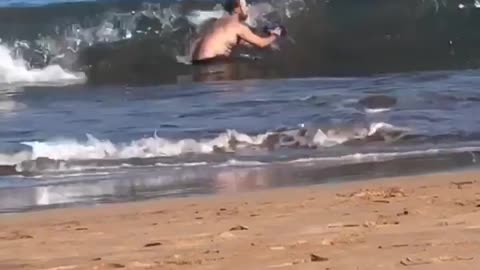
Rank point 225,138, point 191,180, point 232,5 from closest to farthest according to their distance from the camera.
Result: 1. point 191,180
2. point 225,138
3. point 232,5

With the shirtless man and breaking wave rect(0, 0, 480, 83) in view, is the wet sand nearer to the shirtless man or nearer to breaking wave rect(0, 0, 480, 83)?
the shirtless man

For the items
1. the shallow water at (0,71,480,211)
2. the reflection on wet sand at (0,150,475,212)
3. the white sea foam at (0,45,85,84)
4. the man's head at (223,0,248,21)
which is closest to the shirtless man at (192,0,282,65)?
the man's head at (223,0,248,21)

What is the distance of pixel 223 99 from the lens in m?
9.23

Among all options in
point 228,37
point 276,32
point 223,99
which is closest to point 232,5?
point 228,37

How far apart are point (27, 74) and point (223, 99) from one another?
150 inches

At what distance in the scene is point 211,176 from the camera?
6.37 m

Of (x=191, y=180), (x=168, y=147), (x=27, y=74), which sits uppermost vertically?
(x=27, y=74)

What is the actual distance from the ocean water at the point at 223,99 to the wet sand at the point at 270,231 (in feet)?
1.85

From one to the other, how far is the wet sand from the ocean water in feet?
1.85

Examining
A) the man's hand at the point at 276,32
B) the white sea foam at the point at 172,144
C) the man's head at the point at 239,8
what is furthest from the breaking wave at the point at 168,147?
the man's hand at the point at 276,32

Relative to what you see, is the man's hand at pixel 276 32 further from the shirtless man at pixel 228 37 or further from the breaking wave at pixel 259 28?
the shirtless man at pixel 228 37

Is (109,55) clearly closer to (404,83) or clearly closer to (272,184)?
(404,83)

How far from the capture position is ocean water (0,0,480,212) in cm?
650

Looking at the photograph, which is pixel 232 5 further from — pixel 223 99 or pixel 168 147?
pixel 168 147
